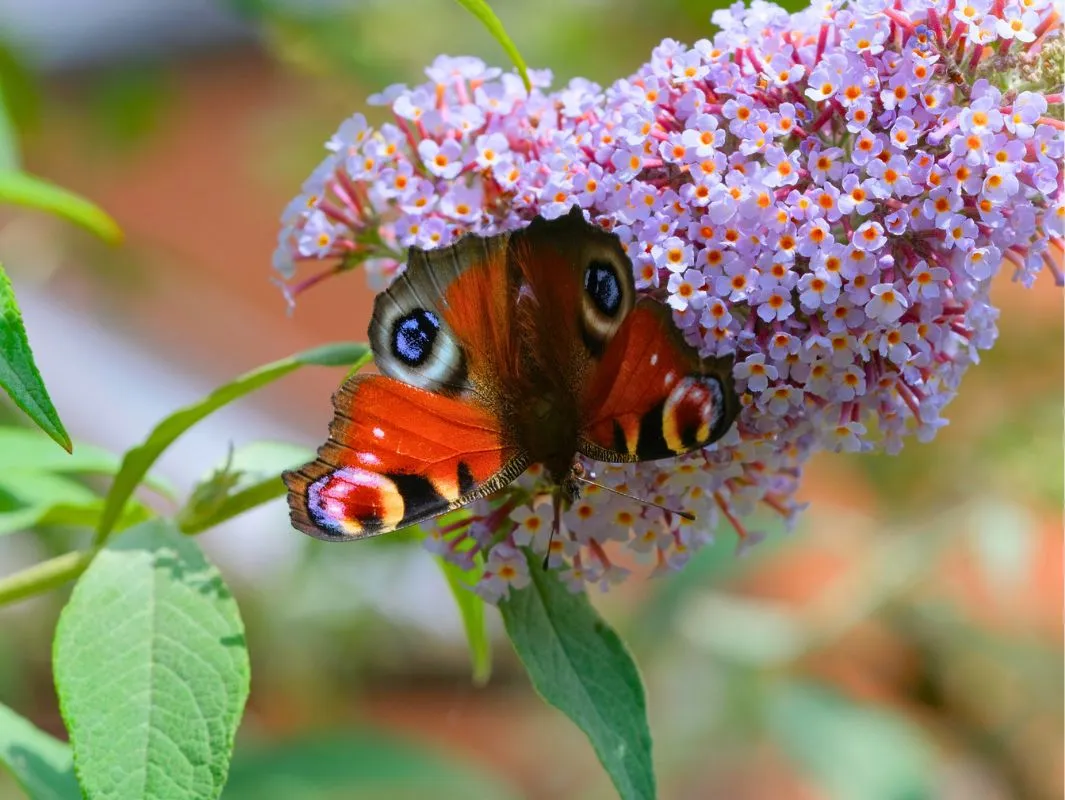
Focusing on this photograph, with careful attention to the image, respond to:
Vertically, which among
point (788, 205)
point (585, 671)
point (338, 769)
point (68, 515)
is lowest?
point (338, 769)

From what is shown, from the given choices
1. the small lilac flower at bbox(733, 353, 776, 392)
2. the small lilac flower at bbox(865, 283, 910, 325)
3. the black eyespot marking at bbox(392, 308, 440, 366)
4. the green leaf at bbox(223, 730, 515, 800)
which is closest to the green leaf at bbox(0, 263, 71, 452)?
the black eyespot marking at bbox(392, 308, 440, 366)

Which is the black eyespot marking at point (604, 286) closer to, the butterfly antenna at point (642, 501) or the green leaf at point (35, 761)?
the butterfly antenna at point (642, 501)

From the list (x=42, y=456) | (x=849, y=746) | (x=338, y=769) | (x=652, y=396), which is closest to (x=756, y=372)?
(x=652, y=396)

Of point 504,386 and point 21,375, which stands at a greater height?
point 21,375

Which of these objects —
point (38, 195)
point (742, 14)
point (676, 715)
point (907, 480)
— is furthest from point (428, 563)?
point (742, 14)

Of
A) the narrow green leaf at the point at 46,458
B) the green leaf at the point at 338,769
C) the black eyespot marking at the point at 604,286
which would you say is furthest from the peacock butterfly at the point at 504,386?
the green leaf at the point at 338,769

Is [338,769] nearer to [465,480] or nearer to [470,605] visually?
[470,605]

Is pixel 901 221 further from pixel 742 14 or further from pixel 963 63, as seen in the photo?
pixel 742 14
